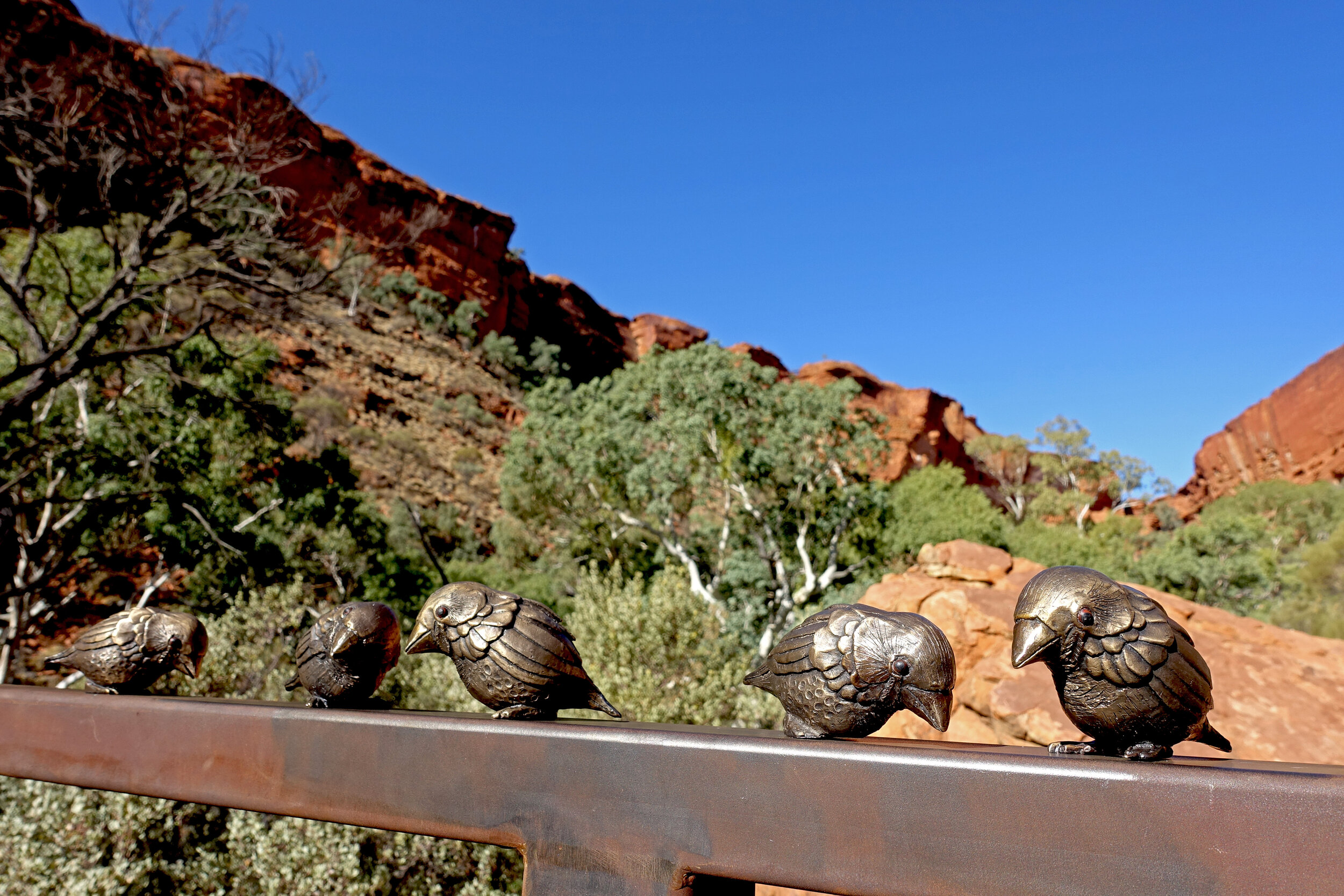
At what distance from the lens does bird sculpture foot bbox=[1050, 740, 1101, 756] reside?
0.92 metres

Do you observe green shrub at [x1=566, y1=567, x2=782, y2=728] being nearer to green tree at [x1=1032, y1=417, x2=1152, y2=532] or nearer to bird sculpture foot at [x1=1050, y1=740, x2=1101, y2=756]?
bird sculpture foot at [x1=1050, y1=740, x2=1101, y2=756]

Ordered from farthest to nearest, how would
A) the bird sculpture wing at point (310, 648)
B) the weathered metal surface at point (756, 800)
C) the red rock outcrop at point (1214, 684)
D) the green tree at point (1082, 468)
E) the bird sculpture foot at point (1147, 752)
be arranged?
1. the green tree at point (1082, 468)
2. the red rock outcrop at point (1214, 684)
3. the bird sculpture wing at point (310, 648)
4. the bird sculpture foot at point (1147, 752)
5. the weathered metal surface at point (756, 800)

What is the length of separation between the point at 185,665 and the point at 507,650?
41.2 inches

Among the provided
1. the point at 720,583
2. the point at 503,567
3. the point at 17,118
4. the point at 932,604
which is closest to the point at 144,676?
the point at 932,604

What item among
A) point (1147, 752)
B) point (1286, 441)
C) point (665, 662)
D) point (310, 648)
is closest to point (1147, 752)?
point (1147, 752)

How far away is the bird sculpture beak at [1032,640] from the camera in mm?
905

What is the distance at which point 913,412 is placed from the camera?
4191cm

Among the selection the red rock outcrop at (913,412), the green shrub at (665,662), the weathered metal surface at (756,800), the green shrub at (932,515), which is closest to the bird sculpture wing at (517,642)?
the weathered metal surface at (756,800)

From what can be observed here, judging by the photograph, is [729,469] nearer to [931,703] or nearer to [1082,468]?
[931,703]

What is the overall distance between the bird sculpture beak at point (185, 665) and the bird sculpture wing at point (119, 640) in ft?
0.23

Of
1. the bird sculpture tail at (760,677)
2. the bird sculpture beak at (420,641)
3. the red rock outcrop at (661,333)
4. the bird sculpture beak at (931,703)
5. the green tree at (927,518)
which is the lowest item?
the bird sculpture beak at (420,641)

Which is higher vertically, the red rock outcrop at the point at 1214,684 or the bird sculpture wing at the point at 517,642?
the bird sculpture wing at the point at 517,642

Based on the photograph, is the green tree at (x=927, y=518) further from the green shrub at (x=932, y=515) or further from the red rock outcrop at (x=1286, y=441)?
the red rock outcrop at (x=1286, y=441)

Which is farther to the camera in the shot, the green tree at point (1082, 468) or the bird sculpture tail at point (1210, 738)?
the green tree at point (1082, 468)
